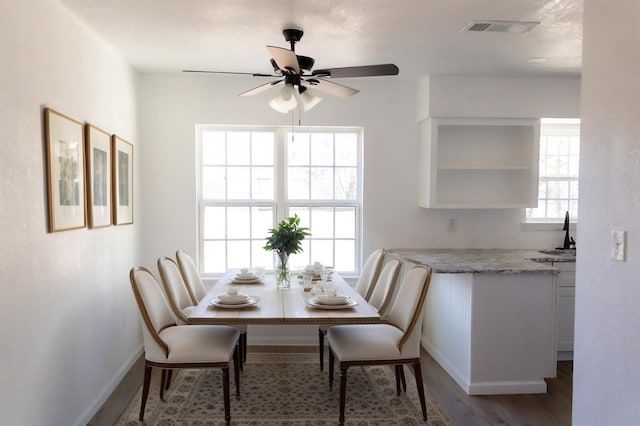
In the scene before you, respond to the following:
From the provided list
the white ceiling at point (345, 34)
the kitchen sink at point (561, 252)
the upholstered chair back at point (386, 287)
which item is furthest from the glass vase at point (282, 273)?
the kitchen sink at point (561, 252)

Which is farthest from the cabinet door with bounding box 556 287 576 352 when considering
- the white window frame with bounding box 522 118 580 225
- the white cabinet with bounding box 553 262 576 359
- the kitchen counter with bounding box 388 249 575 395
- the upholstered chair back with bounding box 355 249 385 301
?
the upholstered chair back with bounding box 355 249 385 301

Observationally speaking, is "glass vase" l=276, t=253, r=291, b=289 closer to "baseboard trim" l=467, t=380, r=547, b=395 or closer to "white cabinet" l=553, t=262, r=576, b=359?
"baseboard trim" l=467, t=380, r=547, b=395

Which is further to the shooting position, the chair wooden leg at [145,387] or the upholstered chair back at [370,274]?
the upholstered chair back at [370,274]

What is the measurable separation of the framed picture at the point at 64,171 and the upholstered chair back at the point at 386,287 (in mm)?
2012

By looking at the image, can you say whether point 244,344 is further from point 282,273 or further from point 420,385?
point 420,385

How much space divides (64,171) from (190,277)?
1.40 metres

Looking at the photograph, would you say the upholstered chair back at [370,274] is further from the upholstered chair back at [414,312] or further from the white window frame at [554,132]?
the white window frame at [554,132]

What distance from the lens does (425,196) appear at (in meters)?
4.20

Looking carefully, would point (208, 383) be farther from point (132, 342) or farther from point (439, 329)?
point (439, 329)

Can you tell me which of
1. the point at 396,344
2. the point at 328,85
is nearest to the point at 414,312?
the point at 396,344

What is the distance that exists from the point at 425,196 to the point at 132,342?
2.87m

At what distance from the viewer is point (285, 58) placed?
2.37 metres

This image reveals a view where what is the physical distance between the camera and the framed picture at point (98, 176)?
2.88 m

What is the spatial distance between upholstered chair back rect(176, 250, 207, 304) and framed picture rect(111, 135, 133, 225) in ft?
1.73
